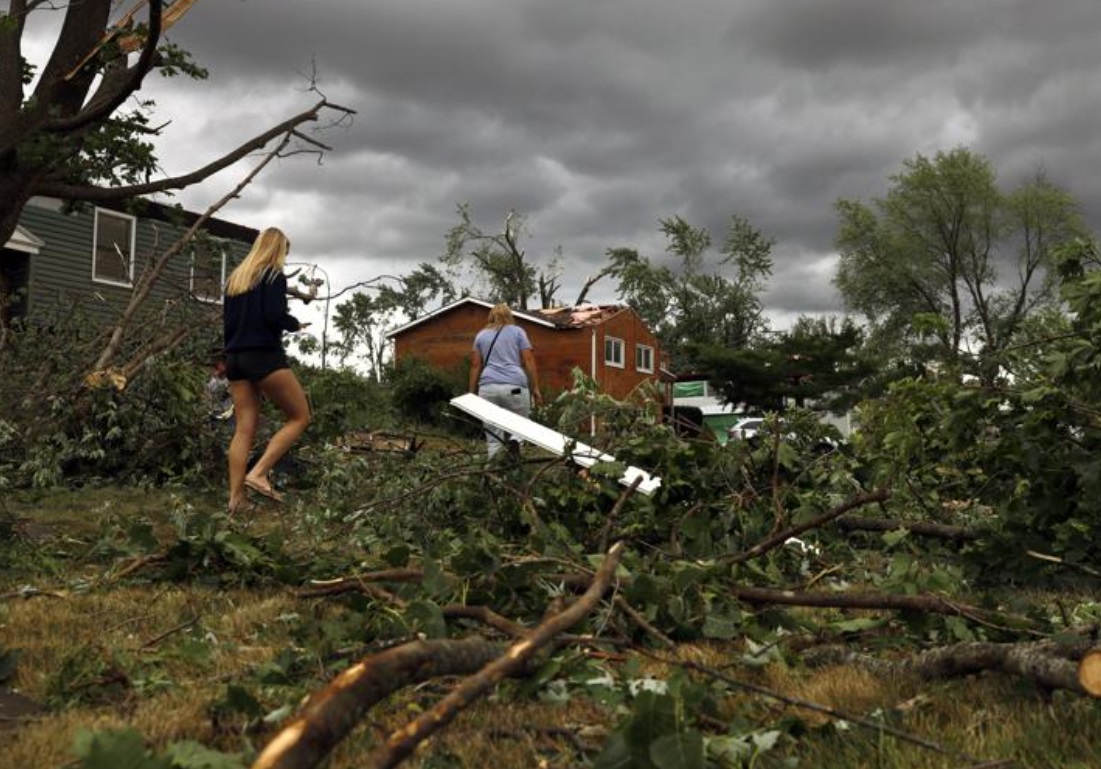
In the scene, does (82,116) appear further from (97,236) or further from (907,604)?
(97,236)

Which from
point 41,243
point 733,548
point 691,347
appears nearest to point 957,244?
point 691,347

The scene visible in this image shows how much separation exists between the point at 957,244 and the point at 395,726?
5077 centimetres

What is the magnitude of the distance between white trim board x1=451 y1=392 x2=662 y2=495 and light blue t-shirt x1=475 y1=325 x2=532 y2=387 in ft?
3.65

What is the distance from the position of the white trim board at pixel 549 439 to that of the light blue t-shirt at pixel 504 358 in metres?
1.11

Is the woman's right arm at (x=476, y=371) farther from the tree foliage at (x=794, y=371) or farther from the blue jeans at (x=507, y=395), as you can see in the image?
the tree foliage at (x=794, y=371)

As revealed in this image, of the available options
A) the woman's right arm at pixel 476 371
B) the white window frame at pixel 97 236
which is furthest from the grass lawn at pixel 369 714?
the white window frame at pixel 97 236

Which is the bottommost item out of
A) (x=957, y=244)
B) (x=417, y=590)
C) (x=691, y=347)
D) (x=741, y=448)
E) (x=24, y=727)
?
(x=24, y=727)

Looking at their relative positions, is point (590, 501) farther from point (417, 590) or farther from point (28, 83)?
point (28, 83)

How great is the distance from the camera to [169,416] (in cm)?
852

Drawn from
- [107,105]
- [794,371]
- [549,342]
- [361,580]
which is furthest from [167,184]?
[794,371]

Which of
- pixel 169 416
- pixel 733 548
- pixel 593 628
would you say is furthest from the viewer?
pixel 169 416

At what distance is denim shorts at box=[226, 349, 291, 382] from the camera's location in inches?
237

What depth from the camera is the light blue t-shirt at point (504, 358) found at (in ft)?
24.7

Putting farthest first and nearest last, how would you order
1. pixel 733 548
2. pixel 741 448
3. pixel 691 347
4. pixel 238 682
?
pixel 691 347
pixel 741 448
pixel 733 548
pixel 238 682
